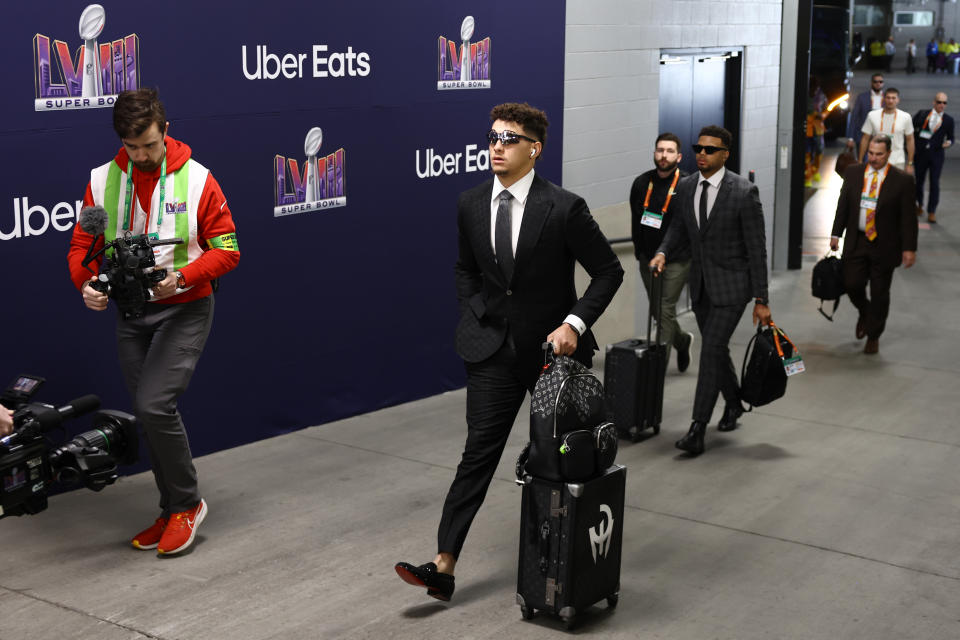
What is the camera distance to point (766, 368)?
25.0ft

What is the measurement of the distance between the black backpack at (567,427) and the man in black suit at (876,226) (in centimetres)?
586

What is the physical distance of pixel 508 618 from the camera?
500cm

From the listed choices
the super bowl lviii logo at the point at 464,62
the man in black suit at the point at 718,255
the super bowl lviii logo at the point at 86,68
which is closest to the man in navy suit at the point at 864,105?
the super bowl lviii logo at the point at 464,62

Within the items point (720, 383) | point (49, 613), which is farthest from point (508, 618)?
point (720, 383)

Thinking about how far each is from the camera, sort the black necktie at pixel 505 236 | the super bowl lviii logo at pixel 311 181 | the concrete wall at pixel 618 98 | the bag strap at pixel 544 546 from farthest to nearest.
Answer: the concrete wall at pixel 618 98, the super bowl lviii logo at pixel 311 181, the black necktie at pixel 505 236, the bag strap at pixel 544 546

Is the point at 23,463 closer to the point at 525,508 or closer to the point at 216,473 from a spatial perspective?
the point at 525,508

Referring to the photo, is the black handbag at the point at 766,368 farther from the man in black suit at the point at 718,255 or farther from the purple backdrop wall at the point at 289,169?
the purple backdrop wall at the point at 289,169

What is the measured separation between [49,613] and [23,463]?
2.82 feet

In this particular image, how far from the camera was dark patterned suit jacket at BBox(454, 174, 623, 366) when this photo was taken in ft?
16.5

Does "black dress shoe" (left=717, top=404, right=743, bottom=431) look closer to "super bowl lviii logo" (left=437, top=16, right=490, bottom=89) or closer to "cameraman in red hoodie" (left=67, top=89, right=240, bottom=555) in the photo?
"super bowl lviii logo" (left=437, top=16, right=490, bottom=89)

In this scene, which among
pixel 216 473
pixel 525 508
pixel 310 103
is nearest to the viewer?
pixel 525 508

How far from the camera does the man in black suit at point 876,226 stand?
10070 mm

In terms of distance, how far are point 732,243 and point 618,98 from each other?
3.13m

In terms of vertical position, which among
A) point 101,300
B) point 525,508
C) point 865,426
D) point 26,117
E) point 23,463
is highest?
point 26,117
